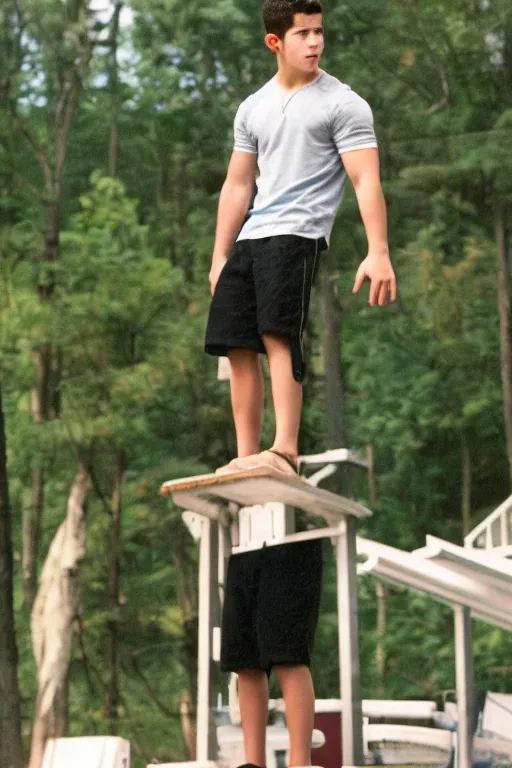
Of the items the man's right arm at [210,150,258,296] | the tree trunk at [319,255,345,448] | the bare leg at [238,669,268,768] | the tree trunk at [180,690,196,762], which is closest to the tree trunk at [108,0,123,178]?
the tree trunk at [319,255,345,448]

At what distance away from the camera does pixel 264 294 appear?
3615 millimetres

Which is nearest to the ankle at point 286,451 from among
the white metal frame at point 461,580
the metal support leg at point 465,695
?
the white metal frame at point 461,580

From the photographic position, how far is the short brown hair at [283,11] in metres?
3.65

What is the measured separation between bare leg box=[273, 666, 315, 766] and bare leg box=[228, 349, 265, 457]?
62 cm

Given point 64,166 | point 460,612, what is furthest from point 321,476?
point 64,166

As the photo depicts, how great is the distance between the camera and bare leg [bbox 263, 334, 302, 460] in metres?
3.63

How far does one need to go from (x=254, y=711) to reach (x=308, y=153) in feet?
4.98

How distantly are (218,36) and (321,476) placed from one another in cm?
1413

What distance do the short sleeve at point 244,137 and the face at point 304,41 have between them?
Result: 0.23m

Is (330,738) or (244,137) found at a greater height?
(244,137)

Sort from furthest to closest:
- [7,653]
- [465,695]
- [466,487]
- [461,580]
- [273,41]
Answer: [466,487] < [7,653] < [465,695] < [461,580] < [273,41]

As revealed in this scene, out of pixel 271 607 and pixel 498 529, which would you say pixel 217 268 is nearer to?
pixel 271 607

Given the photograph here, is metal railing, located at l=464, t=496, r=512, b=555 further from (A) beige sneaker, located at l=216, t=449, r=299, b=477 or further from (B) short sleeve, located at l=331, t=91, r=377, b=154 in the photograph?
(B) short sleeve, located at l=331, t=91, r=377, b=154

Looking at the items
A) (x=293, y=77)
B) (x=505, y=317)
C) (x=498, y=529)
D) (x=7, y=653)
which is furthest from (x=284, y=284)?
(x=505, y=317)
